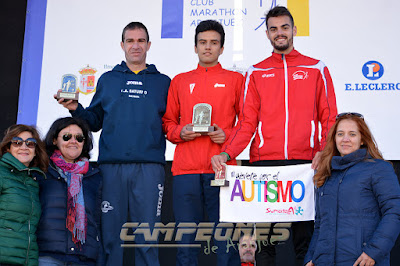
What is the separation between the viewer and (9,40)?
5449 millimetres

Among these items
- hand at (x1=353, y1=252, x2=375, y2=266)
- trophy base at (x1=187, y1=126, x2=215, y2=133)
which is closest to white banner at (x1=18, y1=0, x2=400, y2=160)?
trophy base at (x1=187, y1=126, x2=215, y2=133)

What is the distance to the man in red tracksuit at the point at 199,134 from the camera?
3.49 meters

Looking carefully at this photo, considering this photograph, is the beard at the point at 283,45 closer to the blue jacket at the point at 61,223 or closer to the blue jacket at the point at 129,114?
the blue jacket at the point at 129,114

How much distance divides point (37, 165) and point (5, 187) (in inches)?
12.5

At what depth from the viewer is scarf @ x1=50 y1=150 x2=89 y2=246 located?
10.7 feet

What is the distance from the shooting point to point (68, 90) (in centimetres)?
372

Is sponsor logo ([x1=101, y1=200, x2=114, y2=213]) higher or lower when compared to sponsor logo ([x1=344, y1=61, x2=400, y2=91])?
lower

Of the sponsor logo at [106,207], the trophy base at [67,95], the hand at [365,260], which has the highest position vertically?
the trophy base at [67,95]

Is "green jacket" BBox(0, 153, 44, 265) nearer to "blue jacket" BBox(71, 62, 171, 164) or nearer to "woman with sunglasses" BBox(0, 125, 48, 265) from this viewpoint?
"woman with sunglasses" BBox(0, 125, 48, 265)

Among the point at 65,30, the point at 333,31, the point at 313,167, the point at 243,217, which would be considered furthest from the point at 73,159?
the point at 333,31

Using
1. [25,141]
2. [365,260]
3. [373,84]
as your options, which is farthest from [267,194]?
[373,84]

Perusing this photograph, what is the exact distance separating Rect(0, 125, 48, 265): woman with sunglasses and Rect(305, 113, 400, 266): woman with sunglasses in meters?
1.61

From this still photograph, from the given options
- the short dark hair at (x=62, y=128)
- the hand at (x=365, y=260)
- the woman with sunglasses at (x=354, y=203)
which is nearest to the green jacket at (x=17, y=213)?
the short dark hair at (x=62, y=128)

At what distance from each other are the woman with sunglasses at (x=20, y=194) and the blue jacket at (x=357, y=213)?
5.30 feet
